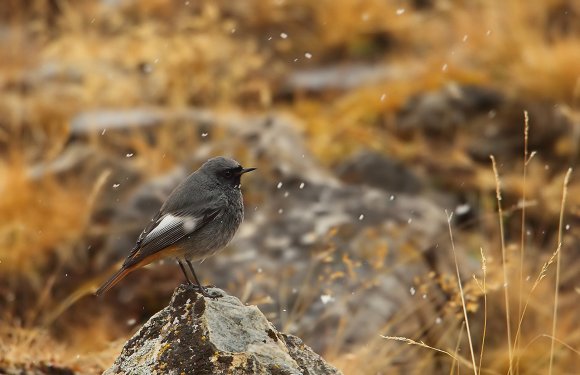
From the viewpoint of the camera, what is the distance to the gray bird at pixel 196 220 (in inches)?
128

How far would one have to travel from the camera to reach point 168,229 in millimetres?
3270

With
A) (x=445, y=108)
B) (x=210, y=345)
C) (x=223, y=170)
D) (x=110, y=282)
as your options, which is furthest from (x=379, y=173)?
(x=210, y=345)

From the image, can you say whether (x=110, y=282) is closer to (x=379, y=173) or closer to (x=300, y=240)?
(x=300, y=240)

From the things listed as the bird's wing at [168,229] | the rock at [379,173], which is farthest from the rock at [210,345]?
the rock at [379,173]

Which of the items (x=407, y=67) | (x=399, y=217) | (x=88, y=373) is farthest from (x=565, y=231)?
(x=88, y=373)

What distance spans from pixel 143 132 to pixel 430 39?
4328mm

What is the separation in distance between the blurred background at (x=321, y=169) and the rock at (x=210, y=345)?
0.80 metres

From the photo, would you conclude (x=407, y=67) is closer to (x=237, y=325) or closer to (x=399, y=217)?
(x=399, y=217)

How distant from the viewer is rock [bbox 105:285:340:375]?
2.70 meters

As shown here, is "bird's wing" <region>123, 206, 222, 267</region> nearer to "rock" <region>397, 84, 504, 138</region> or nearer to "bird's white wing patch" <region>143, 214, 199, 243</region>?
"bird's white wing patch" <region>143, 214, 199, 243</region>

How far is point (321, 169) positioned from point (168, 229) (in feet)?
12.4

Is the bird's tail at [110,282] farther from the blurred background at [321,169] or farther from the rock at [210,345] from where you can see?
the blurred background at [321,169]

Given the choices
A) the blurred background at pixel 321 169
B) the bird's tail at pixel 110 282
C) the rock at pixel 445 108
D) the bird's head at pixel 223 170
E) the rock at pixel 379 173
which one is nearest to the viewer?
the bird's tail at pixel 110 282

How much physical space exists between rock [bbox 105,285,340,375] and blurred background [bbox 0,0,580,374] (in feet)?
2.62
